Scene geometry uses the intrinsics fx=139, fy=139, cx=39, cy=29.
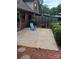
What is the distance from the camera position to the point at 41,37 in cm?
504
